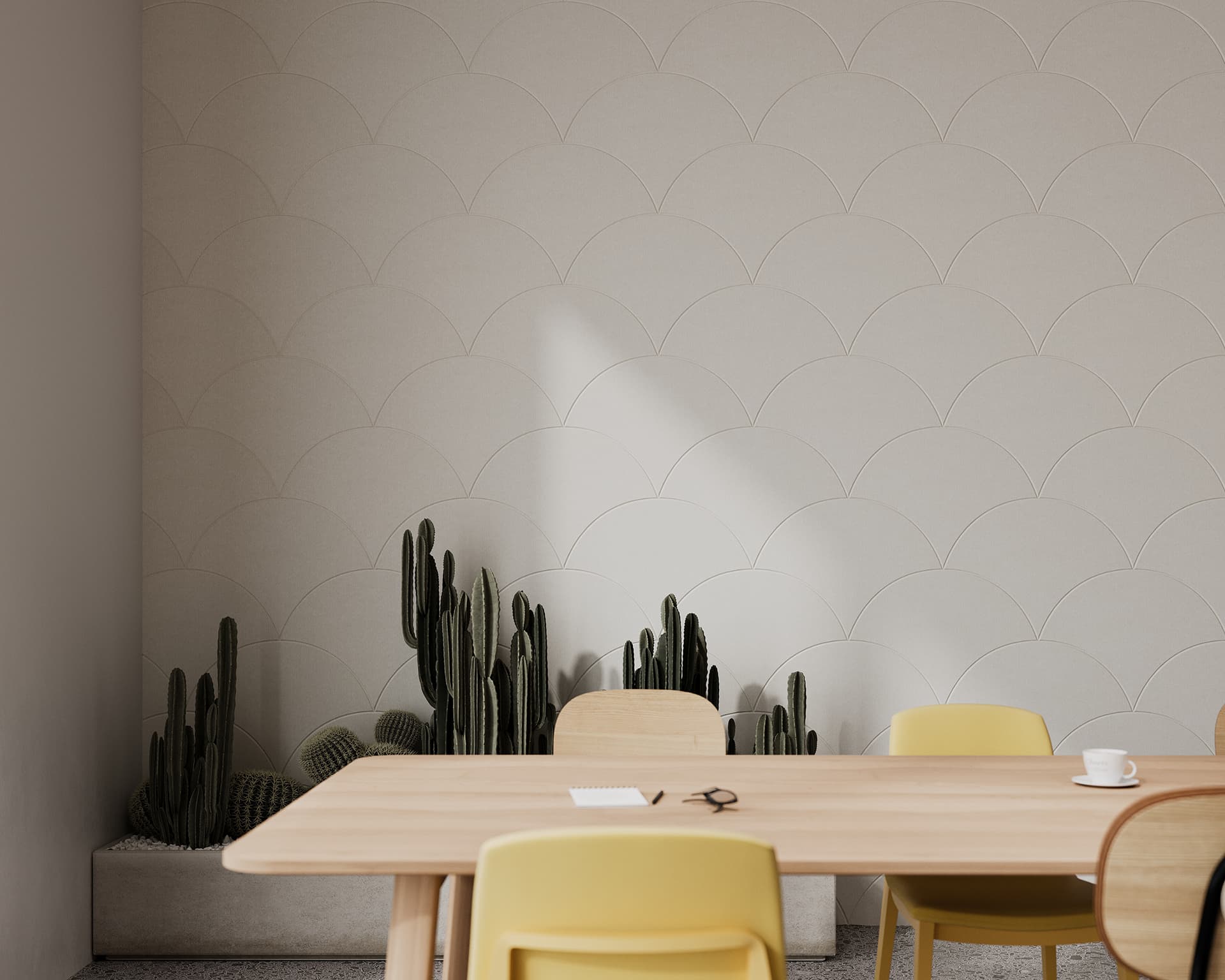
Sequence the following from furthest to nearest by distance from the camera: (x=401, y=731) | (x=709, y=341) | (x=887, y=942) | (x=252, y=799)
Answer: (x=709, y=341) < (x=401, y=731) < (x=252, y=799) < (x=887, y=942)

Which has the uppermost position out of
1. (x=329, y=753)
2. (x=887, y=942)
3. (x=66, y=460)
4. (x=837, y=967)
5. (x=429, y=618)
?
(x=66, y=460)

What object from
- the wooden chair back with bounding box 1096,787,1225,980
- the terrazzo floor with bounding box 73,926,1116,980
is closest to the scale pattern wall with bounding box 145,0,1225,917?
the terrazzo floor with bounding box 73,926,1116,980

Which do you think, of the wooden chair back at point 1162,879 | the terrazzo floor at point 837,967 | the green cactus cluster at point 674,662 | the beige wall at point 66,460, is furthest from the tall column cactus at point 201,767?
the wooden chair back at point 1162,879

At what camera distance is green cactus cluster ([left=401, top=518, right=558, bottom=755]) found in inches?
99.7

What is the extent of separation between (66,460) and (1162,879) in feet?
7.83

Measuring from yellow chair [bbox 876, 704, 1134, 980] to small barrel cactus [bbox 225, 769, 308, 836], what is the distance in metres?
1.50

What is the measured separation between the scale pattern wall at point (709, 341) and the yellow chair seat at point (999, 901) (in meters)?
1.04

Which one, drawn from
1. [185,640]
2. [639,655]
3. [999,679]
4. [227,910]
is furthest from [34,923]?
[999,679]

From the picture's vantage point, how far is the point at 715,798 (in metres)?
1.55

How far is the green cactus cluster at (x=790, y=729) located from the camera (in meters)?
2.59

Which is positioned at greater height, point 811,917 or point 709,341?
point 709,341

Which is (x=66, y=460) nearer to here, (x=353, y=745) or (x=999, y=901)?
(x=353, y=745)

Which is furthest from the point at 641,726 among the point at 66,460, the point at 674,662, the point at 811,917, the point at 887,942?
the point at 66,460

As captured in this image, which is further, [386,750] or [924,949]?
[386,750]
